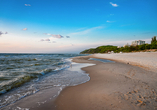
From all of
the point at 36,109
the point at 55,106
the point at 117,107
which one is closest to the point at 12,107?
the point at 36,109

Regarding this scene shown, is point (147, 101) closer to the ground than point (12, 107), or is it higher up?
higher up

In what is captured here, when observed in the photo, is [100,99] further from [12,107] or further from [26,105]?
Result: [12,107]

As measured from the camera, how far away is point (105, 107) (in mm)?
A: 2965

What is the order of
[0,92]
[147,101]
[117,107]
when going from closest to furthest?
1. [117,107]
2. [147,101]
3. [0,92]

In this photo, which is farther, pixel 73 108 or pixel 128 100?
pixel 128 100

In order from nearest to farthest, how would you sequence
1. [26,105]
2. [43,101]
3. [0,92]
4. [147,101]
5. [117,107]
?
[117,107]
[147,101]
[26,105]
[43,101]
[0,92]

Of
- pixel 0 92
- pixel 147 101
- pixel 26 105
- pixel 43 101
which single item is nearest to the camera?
pixel 147 101

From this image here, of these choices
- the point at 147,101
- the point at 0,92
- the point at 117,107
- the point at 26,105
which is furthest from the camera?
the point at 0,92

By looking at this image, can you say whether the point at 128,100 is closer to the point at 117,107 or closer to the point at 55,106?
the point at 117,107

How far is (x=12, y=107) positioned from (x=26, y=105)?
1.61ft

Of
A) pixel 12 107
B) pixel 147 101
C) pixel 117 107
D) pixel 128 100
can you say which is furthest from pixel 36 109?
pixel 147 101

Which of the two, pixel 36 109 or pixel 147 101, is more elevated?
pixel 147 101

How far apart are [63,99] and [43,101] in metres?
0.86

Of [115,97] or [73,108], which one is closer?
[73,108]
